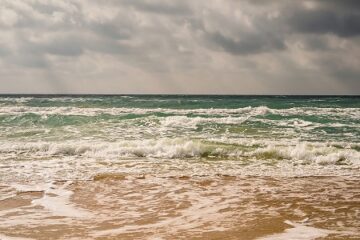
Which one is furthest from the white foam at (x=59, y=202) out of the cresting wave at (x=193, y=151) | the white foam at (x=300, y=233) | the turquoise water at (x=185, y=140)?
the cresting wave at (x=193, y=151)

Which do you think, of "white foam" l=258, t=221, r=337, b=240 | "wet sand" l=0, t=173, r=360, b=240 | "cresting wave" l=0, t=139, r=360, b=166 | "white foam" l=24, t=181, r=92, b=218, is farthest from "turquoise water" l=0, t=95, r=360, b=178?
"white foam" l=258, t=221, r=337, b=240

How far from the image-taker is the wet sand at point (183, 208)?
6105mm

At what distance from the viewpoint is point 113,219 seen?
6.86 metres

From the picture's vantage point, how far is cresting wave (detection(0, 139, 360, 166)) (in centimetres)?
1412

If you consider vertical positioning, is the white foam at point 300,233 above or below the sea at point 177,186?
above

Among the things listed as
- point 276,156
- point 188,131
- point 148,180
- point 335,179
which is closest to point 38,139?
point 188,131

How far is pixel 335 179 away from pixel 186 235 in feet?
20.7

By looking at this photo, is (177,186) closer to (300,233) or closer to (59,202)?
(59,202)

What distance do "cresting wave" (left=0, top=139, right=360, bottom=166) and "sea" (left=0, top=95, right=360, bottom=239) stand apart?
0.04 m

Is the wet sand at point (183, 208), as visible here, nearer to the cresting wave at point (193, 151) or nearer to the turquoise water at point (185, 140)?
the turquoise water at point (185, 140)

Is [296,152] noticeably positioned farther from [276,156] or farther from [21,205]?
[21,205]

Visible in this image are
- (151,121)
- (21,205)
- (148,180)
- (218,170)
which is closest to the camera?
(21,205)

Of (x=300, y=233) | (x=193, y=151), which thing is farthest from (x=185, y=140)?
(x=300, y=233)

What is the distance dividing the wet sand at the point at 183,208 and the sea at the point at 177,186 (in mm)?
20
